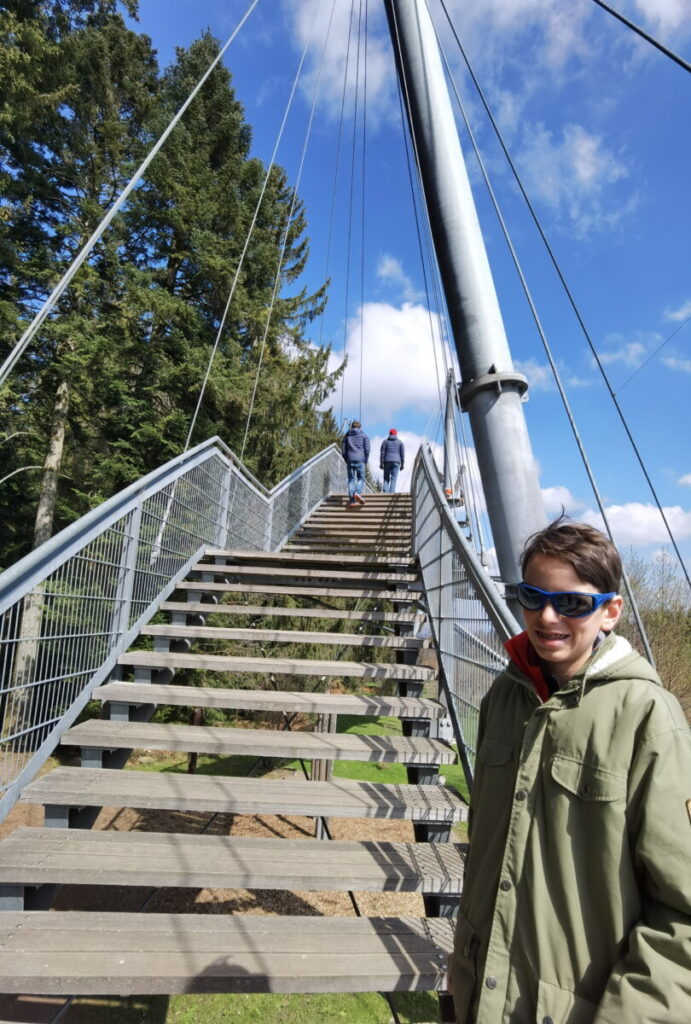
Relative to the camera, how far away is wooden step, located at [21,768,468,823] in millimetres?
2615

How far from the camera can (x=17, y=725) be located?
9.32 feet

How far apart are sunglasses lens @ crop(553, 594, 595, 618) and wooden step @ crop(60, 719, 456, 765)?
84.0 inches

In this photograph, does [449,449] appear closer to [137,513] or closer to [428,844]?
[137,513]

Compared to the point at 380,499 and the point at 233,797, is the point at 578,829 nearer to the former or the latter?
the point at 233,797

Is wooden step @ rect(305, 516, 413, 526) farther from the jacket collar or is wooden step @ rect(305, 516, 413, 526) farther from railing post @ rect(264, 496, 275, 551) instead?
the jacket collar

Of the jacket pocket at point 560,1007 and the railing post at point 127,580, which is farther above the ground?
the railing post at point 127,580

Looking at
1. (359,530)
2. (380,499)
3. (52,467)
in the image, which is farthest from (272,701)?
(52,467)

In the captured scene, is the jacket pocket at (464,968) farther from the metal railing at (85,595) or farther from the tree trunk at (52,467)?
the tree trunk at (52,467)

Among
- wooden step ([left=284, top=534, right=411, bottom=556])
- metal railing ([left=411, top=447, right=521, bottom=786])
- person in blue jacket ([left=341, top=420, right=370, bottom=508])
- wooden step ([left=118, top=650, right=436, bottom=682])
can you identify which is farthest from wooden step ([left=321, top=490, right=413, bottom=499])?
wooden step ([left=118, top=650, right=436, bottom=682])

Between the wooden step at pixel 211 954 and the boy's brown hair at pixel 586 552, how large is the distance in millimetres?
1703

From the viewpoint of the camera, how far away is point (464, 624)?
317cm

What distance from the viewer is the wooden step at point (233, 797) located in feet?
8.58

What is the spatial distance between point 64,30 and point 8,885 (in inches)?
708

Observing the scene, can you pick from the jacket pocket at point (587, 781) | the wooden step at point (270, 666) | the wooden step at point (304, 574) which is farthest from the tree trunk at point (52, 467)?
the jacket pocket at point (587, 781)
